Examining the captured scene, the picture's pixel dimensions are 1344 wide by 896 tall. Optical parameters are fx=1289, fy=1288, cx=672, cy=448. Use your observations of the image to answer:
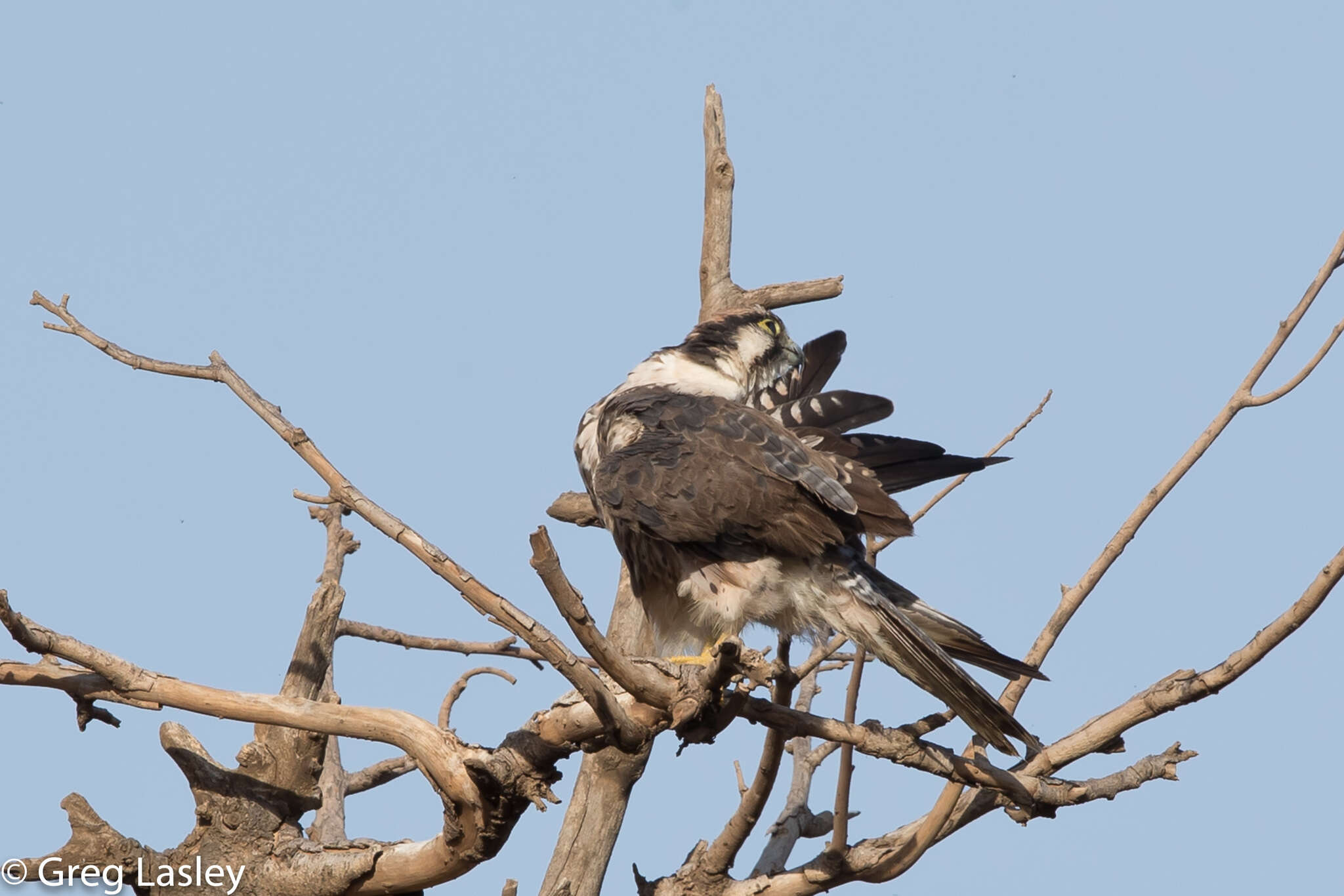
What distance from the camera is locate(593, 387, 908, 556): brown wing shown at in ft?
13.8

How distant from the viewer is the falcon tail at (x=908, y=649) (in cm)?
396

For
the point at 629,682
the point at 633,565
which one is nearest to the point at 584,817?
the point at 633,565

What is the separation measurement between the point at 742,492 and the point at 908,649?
0.75 metres

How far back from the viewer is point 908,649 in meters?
4.25

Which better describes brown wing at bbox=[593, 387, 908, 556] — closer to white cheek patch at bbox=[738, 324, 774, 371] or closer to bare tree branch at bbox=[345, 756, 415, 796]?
white cheek patch at bbox=[738, 324, 774, 371]

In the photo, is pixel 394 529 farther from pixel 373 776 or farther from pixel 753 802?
pixel 373 776

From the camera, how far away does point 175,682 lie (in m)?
3.51

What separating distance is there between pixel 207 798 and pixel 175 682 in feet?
2.32

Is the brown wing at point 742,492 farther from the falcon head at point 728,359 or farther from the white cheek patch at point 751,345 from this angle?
the white cheek patch at point 751,345

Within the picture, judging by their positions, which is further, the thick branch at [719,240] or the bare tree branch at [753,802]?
the thick branch at [719,240]

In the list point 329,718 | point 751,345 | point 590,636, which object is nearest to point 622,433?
point 751,345

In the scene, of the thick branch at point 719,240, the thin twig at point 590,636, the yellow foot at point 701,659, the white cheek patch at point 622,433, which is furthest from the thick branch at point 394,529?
the thick branch at point 719,240

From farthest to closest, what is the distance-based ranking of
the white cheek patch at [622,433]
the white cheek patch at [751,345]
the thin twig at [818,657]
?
the white cheek patch at [751,345], the white cheek patch at [622,433], the thin twig at [818,657]

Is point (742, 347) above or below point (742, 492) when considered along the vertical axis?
above
